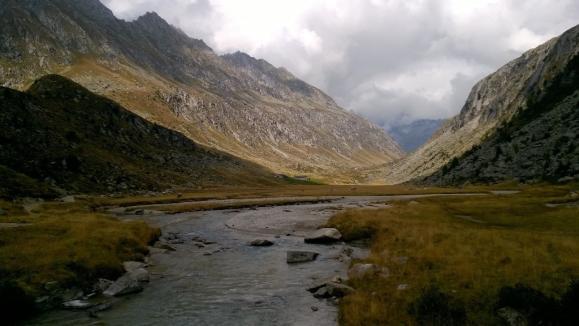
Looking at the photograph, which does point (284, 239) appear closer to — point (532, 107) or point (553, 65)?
point (532, 107)

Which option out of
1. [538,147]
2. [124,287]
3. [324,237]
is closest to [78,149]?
[324,237]

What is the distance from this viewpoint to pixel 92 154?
388ft

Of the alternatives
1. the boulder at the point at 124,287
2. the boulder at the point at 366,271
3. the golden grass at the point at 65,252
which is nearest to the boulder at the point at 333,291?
the boulder at the point at 366,271

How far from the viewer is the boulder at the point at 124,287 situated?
27.4 meters

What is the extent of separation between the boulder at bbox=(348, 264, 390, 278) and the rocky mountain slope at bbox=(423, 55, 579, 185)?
302ft

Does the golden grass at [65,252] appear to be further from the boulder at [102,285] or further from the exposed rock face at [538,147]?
the exposed rock face at [538,147]

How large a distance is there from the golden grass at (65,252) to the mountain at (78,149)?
40.0 metres

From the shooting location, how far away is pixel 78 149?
113 m

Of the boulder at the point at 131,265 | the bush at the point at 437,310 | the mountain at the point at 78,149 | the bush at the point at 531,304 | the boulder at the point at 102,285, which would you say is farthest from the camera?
the mountain at the point at 78,149

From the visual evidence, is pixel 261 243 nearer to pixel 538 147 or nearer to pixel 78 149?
pixel 78 149

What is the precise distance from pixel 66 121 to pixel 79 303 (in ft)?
406

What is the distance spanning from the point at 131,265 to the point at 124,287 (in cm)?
630

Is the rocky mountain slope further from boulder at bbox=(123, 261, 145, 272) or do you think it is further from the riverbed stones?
boulder at bbox=(123, 261, 145, 272)

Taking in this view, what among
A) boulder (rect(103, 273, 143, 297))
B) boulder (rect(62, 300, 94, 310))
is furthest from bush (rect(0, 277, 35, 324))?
boulder (rect(103, 273, 143, 297))
